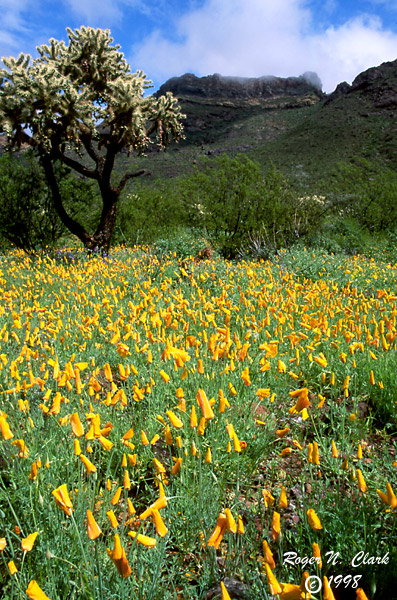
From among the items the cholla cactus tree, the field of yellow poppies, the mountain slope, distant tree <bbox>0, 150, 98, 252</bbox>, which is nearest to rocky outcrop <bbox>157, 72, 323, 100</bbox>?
the mountain slope

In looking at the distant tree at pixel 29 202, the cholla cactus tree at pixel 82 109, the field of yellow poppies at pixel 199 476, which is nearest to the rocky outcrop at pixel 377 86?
the cholla cactus tree at pixel 82 109

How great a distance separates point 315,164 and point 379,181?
2357 centimetres

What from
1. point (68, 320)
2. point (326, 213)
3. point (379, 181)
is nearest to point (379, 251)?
point (326, 213)

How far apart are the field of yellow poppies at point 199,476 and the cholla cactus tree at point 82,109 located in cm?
618

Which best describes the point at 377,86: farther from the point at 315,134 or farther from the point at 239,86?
the point at 239,86

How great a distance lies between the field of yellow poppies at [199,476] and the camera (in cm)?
111

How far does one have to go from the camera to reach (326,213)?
41.7ft

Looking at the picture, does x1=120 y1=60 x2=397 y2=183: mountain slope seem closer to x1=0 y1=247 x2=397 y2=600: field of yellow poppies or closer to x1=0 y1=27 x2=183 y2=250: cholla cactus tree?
x1=0 y1=27 x2=183 y2=250: cholla cactus tree

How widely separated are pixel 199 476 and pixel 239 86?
5334 inches

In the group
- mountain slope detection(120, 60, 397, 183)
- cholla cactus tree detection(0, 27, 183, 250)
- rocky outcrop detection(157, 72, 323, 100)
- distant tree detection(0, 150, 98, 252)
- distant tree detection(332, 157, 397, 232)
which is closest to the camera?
cholla cactus tree detection(0, 27, 183, 250)

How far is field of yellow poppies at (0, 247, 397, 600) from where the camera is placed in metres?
1.11

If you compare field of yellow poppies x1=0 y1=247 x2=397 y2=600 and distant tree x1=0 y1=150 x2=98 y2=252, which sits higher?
distant tree x1=0 y1=150 x2=98 y2=252

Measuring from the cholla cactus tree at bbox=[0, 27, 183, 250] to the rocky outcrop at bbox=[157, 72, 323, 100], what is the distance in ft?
380

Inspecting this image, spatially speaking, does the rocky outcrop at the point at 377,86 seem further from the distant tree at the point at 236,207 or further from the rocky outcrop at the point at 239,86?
the rocky outcrop at the point at 239,86
